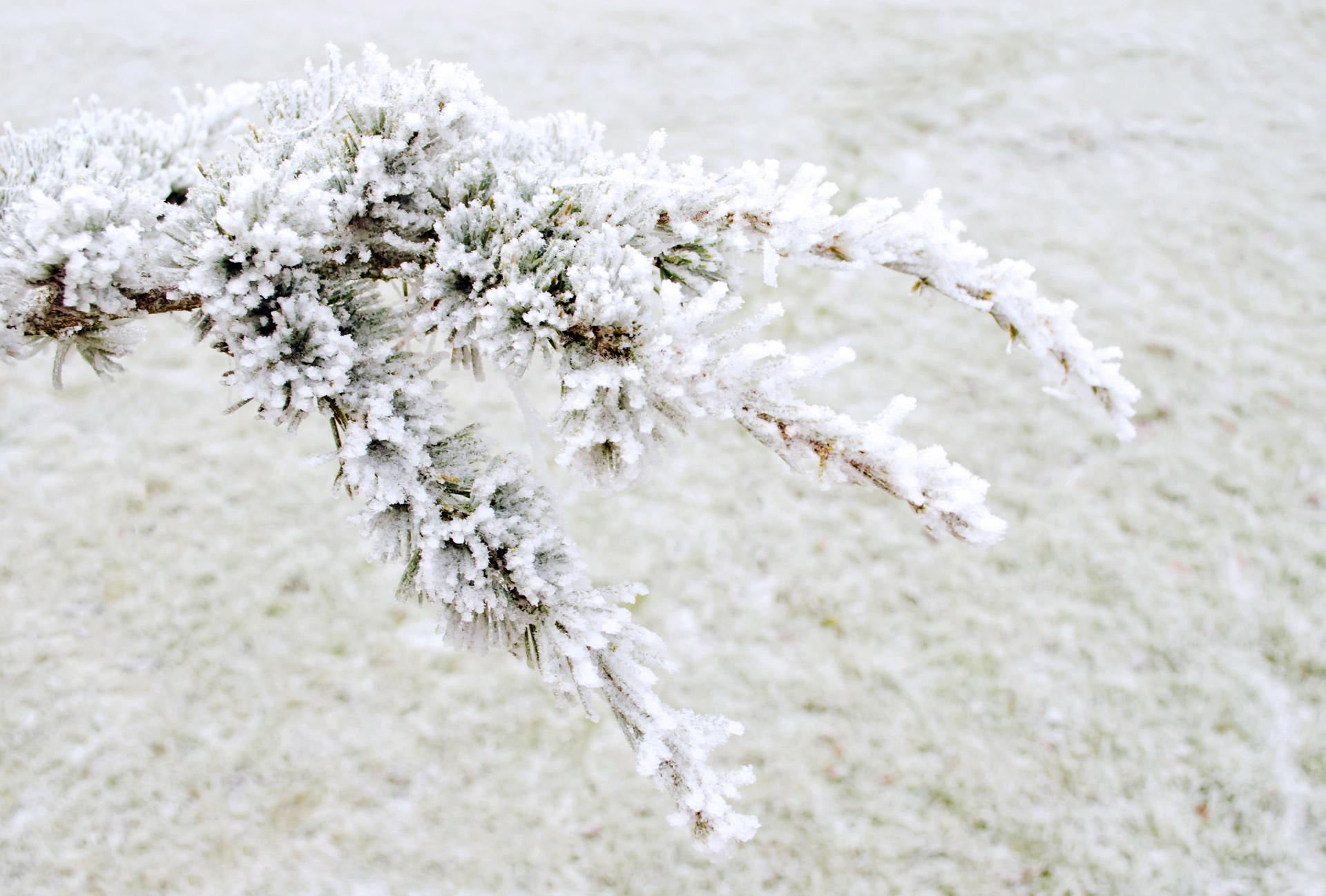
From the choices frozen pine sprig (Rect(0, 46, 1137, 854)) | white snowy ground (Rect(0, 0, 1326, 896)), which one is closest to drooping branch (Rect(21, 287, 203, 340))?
frozen pine sprig (Rect(0, 46, 1137, 854))

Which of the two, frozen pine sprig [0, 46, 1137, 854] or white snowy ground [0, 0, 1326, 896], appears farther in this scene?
white snowy ground [0, 0, 1326, 896]

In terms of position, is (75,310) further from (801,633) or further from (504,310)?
(801,633)

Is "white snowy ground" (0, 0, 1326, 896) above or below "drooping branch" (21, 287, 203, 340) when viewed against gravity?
below

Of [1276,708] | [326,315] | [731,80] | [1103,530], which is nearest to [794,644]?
[1103,530]

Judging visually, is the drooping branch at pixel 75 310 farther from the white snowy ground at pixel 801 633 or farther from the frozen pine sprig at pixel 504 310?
the white snowy ground at pixel 801 633

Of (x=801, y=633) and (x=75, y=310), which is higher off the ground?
(x=75, y=310)

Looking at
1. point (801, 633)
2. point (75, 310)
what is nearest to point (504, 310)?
point (75, 310)

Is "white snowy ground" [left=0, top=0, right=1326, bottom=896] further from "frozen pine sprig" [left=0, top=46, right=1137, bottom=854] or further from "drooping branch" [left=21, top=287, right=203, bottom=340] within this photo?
"drooping branch" [left=21, top=287, right=203, bottom=340]

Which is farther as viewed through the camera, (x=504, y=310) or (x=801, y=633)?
(x=801, y=633)

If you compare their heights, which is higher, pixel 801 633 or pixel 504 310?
pixel 504 310
